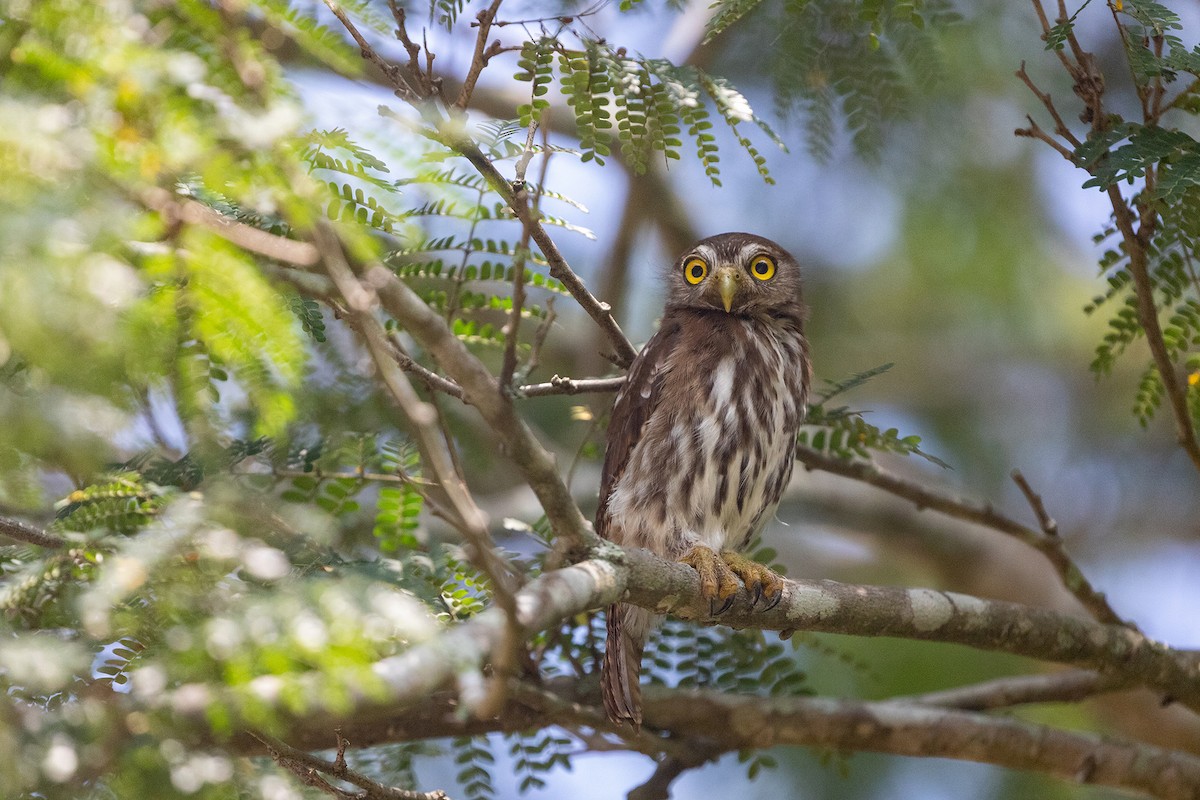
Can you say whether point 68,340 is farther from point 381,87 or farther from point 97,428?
point 381,87

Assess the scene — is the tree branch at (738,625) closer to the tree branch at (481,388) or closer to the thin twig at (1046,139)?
the tree branch at (481,388)

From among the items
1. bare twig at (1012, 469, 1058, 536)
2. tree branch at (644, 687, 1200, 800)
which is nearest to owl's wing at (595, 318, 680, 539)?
tree branch at (644, 687, 1200, 800)

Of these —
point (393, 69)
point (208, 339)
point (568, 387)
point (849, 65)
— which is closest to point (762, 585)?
point (568, 387)

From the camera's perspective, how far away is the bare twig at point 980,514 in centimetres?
455

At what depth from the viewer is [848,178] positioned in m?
7.46

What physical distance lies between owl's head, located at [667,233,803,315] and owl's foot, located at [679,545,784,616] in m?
1.24

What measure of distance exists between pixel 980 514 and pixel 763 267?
1.43m

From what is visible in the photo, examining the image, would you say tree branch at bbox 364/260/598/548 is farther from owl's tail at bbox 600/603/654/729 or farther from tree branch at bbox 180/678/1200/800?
tree branch at bbox 180/678/1200/800

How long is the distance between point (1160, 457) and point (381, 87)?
595 cm

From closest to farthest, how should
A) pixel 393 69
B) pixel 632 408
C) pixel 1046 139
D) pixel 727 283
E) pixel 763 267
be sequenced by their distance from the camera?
1. pixel 393 69
2. pixel 1046 139
3. pixel 632 408
4. pixel 727 283
5. pixel 763 267

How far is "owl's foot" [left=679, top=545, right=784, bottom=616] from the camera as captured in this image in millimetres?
3594

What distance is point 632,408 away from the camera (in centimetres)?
443

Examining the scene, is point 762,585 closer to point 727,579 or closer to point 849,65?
point 727,579

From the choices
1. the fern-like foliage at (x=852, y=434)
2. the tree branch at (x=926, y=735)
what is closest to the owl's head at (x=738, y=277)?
the fern-like foliage at (x=852, y=434)
